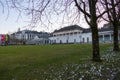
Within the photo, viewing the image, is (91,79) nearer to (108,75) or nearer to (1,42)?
(108,75)

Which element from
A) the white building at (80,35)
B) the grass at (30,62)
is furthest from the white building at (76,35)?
the grass at (30,62)

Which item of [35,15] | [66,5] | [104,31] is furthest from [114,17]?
[104,31]

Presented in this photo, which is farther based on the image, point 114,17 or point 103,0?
point 114,17

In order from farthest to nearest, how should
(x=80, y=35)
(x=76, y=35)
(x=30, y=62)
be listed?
1. (x=76, y=35)
2. (x=80, y=35)
3. (x=30, y=62)

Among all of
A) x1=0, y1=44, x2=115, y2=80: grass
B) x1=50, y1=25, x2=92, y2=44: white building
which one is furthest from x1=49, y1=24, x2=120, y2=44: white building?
x1=0, y1=44, x2=115, y2=80: grass

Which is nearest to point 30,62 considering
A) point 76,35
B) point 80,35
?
point 80,35

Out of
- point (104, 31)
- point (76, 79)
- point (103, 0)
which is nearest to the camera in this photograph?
point (76, 79)

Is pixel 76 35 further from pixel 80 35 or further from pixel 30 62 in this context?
pixel 30 62

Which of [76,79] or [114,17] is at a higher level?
[114,17]

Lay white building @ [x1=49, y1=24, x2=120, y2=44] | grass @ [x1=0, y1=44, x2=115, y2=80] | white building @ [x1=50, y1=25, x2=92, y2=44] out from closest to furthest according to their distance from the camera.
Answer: grass @ [x1=0, y1=44, x2=115, y2=80], white building @ [x1=49, y1=24, x2=120, y2=44], white building @ [x1=50, y1=25, x2=92, y2=44]

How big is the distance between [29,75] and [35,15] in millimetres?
5113

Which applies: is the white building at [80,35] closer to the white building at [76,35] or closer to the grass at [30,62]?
the white building at [76,35]

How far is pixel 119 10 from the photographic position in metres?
33.1

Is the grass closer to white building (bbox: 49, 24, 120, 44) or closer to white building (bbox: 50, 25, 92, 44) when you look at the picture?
white building (bbox: 49, 24, 120, 44)
